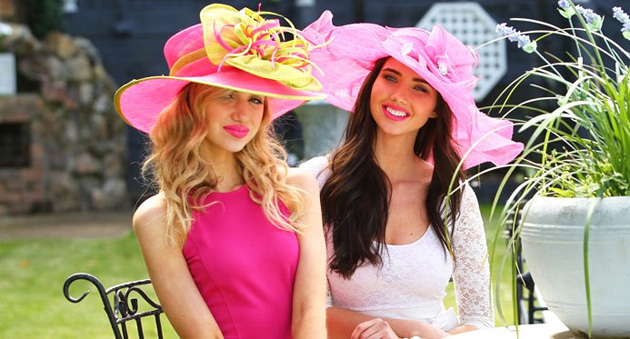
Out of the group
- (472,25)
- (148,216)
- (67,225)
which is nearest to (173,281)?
(148,216)

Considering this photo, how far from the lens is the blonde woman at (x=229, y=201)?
2369 mm

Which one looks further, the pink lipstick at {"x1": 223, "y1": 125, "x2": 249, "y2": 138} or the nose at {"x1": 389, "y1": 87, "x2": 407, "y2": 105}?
the nose at {"x1": 389, "y1": 87, "x2": 407, "y2": 105}

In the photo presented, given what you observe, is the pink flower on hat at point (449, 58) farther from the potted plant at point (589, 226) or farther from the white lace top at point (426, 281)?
the potted plant at point (589, 226)

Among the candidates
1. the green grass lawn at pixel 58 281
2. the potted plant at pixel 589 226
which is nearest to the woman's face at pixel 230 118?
the potted plant at pixel 589 226

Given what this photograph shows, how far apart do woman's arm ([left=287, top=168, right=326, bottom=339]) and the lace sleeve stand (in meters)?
0.55

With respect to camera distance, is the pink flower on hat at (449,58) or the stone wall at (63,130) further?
the stone wall at (63,130)

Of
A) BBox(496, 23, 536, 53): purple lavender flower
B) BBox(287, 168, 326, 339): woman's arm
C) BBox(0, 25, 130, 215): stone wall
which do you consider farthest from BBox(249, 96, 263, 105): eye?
BBox(0, 25, 130, 215): stone wall

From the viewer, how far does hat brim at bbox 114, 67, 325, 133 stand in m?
2.34

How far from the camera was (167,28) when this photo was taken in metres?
11.0

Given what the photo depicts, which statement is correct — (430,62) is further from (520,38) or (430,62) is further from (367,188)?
(520,38)

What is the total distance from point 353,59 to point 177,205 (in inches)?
33.5

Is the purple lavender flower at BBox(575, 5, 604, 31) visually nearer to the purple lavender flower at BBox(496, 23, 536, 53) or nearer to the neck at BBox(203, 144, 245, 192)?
the purple lavender flower at BBox(496, 23, 536, 53)

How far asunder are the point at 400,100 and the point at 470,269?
50cm

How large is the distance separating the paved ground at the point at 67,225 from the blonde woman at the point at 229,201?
20.6ft
